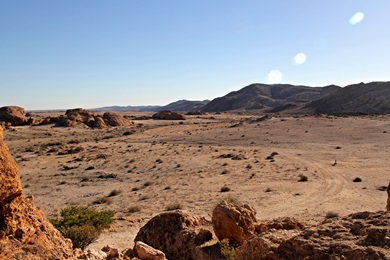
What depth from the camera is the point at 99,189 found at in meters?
18.0

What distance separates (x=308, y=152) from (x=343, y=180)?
1112cm

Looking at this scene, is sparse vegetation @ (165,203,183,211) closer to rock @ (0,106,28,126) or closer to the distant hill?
rock @ (0,106,28,126)

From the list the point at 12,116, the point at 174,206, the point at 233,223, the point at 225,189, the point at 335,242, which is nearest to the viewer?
the point at 335,242

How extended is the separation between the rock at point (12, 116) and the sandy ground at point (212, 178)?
74.0 ft

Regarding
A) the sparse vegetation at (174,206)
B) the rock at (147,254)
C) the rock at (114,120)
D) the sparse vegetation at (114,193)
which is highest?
the rock at (114,120)

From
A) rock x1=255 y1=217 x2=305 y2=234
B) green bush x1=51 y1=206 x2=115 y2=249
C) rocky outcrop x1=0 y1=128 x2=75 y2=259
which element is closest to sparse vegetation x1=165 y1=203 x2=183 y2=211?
green bush x1=51 y1=206 x2=115 y2=249

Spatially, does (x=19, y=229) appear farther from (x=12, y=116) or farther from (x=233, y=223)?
(x=12, y=116)

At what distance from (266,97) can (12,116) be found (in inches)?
5340

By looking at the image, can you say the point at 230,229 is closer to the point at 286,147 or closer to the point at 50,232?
the point at 50,232

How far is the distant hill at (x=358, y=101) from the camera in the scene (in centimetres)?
8044

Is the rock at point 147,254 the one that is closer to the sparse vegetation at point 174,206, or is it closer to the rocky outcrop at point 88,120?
the sparse vegetation at point 174,206

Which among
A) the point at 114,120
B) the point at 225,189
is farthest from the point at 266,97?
the point at 225,189

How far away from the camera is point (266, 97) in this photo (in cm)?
17138

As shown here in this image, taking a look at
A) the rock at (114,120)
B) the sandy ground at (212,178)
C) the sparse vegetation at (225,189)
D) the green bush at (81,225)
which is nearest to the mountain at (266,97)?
the rock at (114,120)
